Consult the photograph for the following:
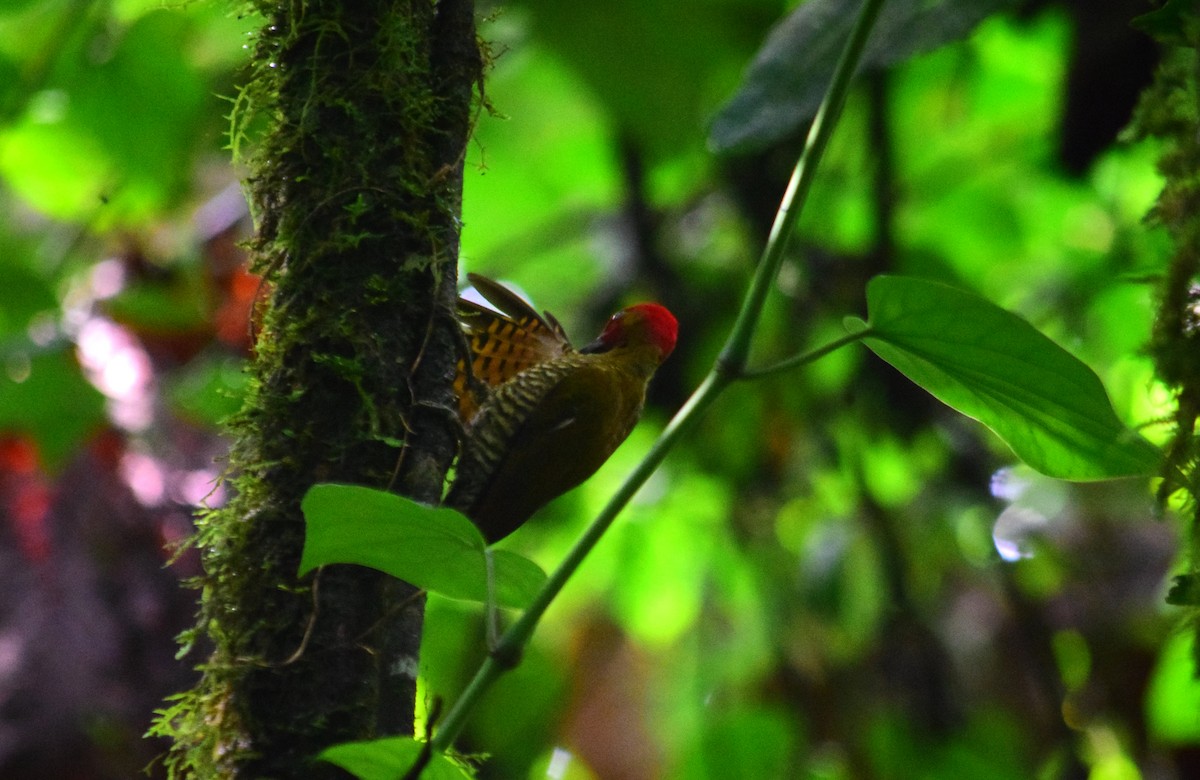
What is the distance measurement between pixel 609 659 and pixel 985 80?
314 centimetres

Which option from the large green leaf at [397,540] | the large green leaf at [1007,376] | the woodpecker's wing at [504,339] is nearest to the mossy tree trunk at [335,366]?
the large green leaf at [397,540]

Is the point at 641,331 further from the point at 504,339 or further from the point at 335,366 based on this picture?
the point at 335,366

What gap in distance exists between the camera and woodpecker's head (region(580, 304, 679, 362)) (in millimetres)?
1946

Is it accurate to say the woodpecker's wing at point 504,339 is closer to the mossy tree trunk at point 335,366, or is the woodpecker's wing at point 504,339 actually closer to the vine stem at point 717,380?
the mossy tree trunk at point 335,366

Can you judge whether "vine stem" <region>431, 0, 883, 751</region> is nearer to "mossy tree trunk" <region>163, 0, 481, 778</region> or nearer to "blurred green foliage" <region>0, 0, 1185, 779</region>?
"mossy tree trunk" <region>163, 0, 481, 778</region>

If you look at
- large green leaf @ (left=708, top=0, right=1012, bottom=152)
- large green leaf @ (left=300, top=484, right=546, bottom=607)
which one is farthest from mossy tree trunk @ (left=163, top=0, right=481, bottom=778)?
large green leaf @ (left=708, top=0, right=1012, bottom=152)

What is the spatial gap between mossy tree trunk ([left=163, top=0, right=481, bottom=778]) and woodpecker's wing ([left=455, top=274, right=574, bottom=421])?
76 cm

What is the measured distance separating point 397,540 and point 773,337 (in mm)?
2172

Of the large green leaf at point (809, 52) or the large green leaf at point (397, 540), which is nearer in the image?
the large green leaf at point (397, 540)

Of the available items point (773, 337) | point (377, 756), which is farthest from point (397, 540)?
point (773, 337)

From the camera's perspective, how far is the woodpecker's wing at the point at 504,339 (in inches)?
72.5

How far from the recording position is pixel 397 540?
33.4 inches

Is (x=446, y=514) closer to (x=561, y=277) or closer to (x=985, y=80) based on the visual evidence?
(x=985, y=80)

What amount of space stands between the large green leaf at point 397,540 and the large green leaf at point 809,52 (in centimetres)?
79
